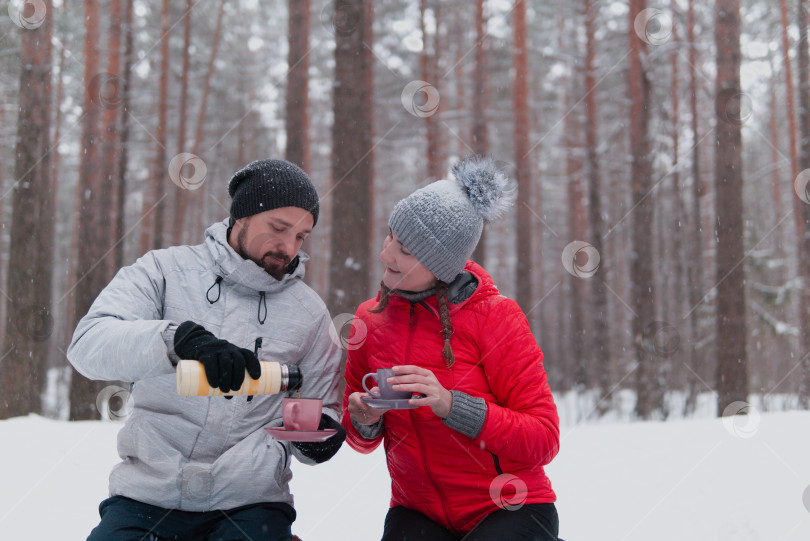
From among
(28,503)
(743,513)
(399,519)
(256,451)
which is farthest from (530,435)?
(28,503)

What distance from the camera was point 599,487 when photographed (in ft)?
15.4

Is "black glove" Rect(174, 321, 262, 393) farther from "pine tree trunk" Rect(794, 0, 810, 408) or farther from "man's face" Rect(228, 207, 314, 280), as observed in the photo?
"pine tree trunk" Rect(794, 0, 810, 408)

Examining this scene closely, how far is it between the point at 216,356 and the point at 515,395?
1182mm

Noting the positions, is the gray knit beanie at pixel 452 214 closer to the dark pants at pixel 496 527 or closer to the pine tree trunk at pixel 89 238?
the dark pants at pixel 496 527

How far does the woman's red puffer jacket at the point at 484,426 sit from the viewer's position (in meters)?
2.42

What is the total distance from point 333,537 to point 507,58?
49.6 ft

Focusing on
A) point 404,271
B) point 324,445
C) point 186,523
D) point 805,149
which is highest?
point 805,149

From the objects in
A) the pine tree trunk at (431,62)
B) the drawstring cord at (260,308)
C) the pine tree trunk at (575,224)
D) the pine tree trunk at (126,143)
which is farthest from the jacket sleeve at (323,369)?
the pine tree trunk at (575,224)

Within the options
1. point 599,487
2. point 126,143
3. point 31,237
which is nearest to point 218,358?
point 599,487

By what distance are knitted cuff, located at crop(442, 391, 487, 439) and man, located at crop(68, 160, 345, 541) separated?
467mm

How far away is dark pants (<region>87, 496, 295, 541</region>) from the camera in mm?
2246

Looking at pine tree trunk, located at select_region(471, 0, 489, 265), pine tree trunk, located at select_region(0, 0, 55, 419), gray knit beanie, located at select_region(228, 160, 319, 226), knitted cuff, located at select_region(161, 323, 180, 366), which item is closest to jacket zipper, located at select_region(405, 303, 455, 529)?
gray knit beanie, located at select_region(228, 160, 319, 226)

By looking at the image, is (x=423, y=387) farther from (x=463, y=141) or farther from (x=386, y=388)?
(x=463, y=141)

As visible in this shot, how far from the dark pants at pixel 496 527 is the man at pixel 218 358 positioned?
409mm
